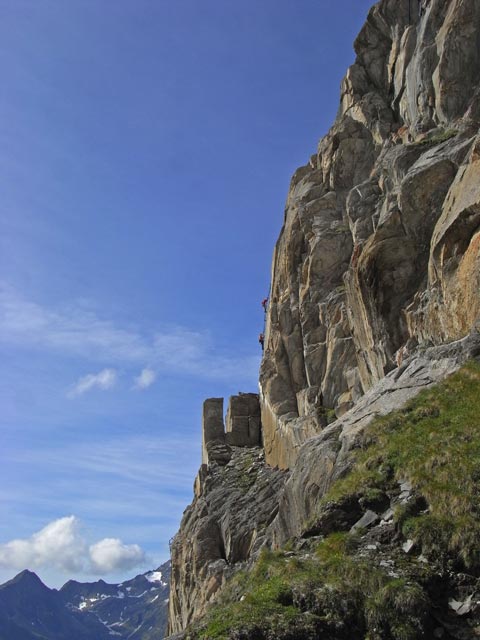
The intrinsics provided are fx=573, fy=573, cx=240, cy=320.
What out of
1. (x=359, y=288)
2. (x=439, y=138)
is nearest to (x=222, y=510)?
(x=359, y=288)

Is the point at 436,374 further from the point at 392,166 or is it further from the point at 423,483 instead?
the point at 392,166

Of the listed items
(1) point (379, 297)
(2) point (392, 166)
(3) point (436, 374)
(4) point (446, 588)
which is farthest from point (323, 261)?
(4) point (446, 588)

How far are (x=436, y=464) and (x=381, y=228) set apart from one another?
23.3 meters

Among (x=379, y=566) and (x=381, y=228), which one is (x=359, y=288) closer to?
(x=381, y=228)

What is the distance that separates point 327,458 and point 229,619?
12973 mm

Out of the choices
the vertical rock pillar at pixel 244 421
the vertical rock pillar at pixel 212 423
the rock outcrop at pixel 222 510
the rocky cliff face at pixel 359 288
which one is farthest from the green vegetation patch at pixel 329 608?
the vertical rock pillar at pixel 212 423

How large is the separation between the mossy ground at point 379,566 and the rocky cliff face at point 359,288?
8.19 ft

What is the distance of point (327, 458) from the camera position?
84.9 ft

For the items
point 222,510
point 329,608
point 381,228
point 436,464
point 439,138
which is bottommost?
point 329,608

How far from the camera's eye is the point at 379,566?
579 inches

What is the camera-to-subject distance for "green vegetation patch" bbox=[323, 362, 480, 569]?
1512cm

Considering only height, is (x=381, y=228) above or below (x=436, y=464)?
above

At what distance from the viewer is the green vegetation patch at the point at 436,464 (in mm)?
15119

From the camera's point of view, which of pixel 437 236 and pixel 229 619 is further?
pixel 437 236
